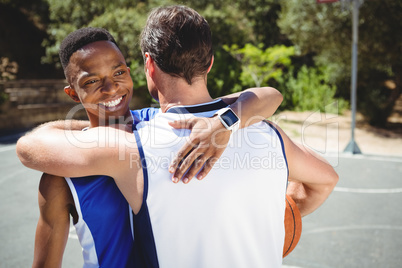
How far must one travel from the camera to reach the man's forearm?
1545mm

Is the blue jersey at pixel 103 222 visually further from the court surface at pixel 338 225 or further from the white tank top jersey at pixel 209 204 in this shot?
the court surface at pixel 338 225

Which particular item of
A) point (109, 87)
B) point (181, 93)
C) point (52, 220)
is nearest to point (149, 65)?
point (181, 93)

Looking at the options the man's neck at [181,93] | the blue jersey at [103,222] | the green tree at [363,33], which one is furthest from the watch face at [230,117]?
the green tree at [363,33]

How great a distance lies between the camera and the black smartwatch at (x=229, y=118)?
1.38 metres

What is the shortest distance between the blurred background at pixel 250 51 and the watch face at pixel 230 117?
11.3m

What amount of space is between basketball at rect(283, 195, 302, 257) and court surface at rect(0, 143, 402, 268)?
258 cm

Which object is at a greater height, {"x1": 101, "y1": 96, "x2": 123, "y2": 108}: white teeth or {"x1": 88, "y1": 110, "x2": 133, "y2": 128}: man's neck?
{"x1": 101, "y1": 96, "x2": 123, "y2": 108}: white teeth

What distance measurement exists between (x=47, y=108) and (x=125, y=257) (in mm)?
15562

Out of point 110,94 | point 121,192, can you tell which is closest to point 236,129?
point 121,192

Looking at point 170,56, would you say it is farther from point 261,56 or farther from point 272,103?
point 261,56

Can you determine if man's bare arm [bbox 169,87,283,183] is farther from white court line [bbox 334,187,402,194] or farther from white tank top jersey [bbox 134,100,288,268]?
white court line [bbox 334,187,402,194]

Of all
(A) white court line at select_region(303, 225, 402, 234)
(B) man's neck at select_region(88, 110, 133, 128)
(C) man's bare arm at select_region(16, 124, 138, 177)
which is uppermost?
(C) man's bare arm at select_region(16, 124, 138, 177)

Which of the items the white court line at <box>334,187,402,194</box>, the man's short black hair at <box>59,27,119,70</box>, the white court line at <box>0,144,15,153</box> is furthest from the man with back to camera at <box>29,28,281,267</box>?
the white court line at <box>0,144,15,153</box>

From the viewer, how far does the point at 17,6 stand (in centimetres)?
2053
